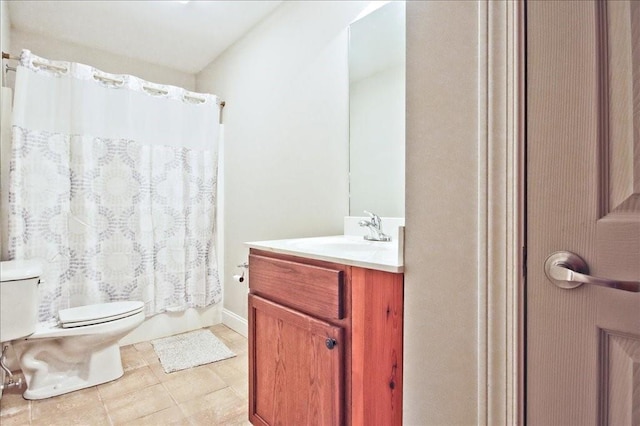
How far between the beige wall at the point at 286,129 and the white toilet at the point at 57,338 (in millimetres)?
919

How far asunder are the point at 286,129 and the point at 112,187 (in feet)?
4.49

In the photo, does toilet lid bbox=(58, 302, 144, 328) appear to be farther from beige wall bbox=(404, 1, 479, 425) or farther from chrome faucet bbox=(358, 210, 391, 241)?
beige wall bbox=(404, 1, 479, 425)

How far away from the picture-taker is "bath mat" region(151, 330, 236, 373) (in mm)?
2164

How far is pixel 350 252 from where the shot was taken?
134cm

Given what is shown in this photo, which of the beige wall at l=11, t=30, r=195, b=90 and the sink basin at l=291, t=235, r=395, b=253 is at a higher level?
the beige wall at l=11, t=30, r=195, b=90

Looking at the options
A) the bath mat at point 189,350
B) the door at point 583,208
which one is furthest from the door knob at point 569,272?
the bath mat at point 189,350

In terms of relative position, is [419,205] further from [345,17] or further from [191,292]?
[191,292]

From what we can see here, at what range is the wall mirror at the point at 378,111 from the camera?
1580mm

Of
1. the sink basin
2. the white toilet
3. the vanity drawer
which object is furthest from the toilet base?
the sink basin

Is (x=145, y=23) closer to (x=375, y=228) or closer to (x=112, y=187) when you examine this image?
(x=112, y=187)

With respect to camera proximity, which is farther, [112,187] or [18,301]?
[112,187]

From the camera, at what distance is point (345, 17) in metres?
1.81

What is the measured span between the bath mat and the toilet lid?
1.39ft

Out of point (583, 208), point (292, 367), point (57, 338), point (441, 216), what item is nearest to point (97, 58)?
point (57, 338)
